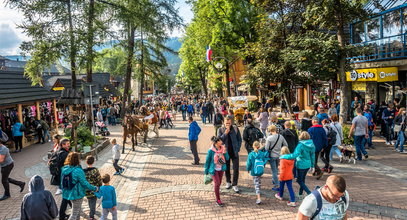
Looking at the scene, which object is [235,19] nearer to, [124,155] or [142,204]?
[124,155]

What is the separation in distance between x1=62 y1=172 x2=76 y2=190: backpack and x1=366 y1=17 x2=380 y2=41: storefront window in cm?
1771

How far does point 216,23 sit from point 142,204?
22033 mm

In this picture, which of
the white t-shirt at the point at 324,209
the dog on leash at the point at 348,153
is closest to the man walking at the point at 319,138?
the dog on leash at the point at 348,153

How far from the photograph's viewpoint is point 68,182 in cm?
544

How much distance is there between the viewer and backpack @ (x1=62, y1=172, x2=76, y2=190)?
543cm

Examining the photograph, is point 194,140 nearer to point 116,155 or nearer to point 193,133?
point 193,133

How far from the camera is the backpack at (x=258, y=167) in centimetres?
635

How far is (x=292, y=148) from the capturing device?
776 cm

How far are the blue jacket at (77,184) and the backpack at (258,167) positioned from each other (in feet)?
11.1

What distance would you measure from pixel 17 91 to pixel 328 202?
1585 cm

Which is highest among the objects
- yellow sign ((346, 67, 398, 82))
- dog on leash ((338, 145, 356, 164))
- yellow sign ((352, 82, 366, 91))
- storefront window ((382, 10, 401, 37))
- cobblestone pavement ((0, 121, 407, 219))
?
storefront window ((382, 10, 401, 37))

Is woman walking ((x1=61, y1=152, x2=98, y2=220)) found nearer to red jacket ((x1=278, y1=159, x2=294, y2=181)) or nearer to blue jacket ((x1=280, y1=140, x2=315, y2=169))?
red jacket ((x1=278, y1=159, x2=294, y2=181))

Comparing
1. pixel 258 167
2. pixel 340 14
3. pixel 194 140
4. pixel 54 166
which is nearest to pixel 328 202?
pixel 258 167

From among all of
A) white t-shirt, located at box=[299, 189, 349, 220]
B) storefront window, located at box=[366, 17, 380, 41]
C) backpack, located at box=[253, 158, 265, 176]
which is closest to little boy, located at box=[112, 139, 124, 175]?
backpack, located at box=[253, 158, 265, 176]
